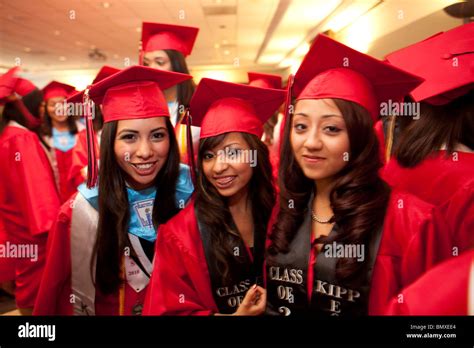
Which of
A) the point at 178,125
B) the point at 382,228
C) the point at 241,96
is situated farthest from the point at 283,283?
the point at 178,125

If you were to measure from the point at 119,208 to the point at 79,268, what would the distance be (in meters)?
0.28

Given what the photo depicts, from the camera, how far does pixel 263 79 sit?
5.80 feet

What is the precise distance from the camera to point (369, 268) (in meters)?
0.93

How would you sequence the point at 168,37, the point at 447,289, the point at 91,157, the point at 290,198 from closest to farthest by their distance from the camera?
the point at 447,289 < the point at 290,198 < the point at 91,157 < the point at 168,37

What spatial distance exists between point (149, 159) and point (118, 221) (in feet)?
0.85

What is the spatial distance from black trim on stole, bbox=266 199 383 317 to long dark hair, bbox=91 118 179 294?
0.47m

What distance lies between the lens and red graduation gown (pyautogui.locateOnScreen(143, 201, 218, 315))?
3.54ft

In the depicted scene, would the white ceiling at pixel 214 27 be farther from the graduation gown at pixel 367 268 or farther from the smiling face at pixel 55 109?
the smiling face at pixel 55 109

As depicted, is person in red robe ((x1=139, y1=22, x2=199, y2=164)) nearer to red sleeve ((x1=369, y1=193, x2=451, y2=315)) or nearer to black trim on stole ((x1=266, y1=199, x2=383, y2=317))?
black trim on stole ((x1=266, y1=199, x2=383, y2=317))

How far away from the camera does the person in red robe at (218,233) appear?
1087mm

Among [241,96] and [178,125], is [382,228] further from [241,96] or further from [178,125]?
[178,125]
